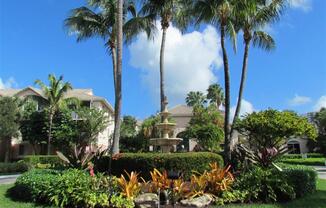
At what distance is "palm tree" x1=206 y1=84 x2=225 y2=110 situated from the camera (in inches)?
2522

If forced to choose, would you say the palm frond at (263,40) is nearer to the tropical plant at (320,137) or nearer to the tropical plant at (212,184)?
the tropical plant at (212,184)

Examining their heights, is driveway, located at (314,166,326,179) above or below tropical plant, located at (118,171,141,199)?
below

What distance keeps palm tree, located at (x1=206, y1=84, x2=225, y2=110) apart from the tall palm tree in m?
44.3

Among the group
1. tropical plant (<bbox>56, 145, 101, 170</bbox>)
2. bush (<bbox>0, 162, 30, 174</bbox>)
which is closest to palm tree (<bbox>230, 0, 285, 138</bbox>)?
tropical plant (<bbox>56, 145, 101, 170</bbox>)

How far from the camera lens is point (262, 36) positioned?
23062 mm

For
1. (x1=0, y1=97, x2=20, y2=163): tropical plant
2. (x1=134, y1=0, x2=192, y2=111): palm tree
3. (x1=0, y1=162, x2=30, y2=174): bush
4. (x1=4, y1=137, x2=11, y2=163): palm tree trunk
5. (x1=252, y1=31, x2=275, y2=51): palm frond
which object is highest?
(x1=134, y1=0, x2=192, y2=111): palm tree

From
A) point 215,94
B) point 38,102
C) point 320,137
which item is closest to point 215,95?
point 215,94

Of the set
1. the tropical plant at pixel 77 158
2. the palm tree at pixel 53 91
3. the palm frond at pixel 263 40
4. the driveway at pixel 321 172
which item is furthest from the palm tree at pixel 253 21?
the palm tree at pixel 53 91

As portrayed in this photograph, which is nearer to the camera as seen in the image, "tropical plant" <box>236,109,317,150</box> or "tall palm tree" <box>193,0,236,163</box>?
"tropical plant" <box>236,109,317,150</box>

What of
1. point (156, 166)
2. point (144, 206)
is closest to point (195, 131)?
point (156, 166)

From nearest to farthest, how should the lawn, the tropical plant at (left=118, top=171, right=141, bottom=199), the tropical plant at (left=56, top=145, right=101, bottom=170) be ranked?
the lawn → the tropical plant at (left=118, top=171, right=141, bottom=199) → the tropical plant at (left=56, top=145, right=101, bottom=170)

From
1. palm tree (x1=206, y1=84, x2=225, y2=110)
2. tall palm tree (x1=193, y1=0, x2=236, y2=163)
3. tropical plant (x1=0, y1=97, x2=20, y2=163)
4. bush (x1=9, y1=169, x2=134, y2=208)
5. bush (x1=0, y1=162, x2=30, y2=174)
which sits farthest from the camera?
palm tree (x1=206, y1=84, x2=225, y2=110)

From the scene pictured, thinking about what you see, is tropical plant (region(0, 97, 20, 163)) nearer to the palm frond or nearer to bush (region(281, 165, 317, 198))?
the palm frond

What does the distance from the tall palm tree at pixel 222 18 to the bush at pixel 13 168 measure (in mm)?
17662
